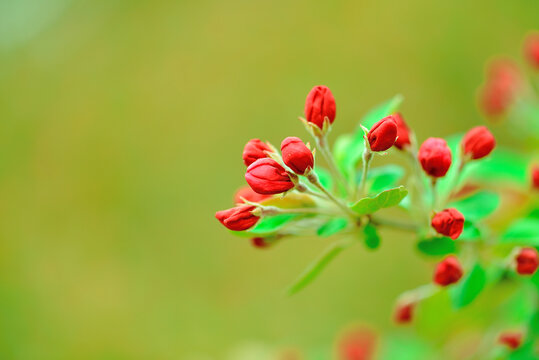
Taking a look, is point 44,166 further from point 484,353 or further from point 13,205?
point 484,353

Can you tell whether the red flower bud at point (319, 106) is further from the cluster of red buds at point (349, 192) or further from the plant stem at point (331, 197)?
the plant stem at point (331, 197)

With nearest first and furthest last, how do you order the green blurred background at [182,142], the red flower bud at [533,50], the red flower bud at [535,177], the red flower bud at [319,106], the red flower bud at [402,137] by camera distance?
1. the red flower bud at [319,106]
2. the red flower bud at [402,137]
3. the red flower bud at [535,177]
4. the red flower bud at [533,50]
5. the green blurred background at [182,142]

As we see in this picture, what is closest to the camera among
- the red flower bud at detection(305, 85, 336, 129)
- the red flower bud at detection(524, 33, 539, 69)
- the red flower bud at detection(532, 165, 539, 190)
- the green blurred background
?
Result: the red flower bud at detection(305, 85, 336, 129)

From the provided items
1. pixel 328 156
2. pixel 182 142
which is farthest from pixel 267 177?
pixel 182 142

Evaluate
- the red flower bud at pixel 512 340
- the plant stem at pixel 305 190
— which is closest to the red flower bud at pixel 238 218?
the plant stem at pixel 305 190

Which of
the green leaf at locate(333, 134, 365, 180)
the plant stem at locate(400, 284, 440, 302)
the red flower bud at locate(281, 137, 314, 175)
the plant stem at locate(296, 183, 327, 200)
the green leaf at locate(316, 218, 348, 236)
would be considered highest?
the red flower bud at locate(281, 137, 314, 175)

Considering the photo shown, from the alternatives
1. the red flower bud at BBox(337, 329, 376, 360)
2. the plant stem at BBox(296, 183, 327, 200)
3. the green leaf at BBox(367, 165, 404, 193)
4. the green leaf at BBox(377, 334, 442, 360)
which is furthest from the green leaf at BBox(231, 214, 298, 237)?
the green leaf at BBox(377, 334, 442, 360)

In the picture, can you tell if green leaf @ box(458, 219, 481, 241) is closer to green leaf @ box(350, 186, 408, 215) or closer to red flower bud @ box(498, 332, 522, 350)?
green leaf @ box(350, 186, 408, 215)

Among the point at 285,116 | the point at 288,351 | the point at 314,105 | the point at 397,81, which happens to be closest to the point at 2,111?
the point at 285,116

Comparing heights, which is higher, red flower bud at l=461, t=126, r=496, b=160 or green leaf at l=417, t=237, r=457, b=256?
red flower bud at l=461, t=126, r=496, b=160
